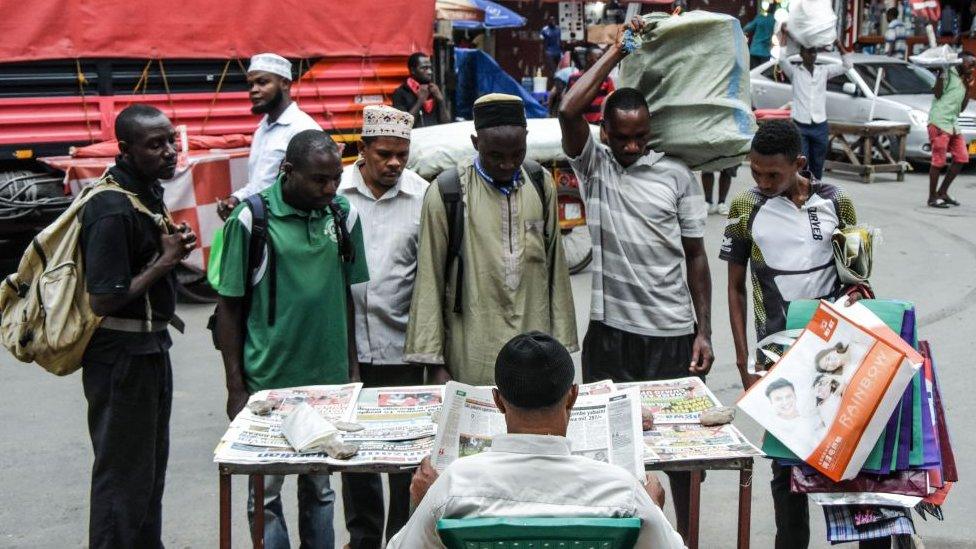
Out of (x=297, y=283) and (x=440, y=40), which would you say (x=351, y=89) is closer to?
(x=440, y=40)

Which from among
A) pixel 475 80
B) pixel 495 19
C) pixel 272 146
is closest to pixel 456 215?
pixel 272 146

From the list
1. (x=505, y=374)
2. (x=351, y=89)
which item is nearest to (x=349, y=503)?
(x=505, y=374)

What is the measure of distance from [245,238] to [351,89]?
637 cm

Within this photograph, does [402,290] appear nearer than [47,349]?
No

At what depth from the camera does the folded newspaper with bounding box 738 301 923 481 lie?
2871 mm

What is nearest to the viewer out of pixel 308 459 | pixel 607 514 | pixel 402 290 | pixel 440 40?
pixel 607 514

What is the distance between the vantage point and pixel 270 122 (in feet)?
19.1

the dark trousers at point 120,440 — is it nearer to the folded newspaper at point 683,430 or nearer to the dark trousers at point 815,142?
the folded newspaper at point 683,430

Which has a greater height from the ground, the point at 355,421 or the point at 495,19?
the point at 495,19

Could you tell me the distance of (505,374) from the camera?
2.31 m

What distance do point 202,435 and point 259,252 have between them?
240 cm

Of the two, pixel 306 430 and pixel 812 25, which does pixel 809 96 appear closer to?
pixel 812 25

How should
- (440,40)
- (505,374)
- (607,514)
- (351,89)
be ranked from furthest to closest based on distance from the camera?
(440,40) < (351,89) < (505,374) < (607,514)

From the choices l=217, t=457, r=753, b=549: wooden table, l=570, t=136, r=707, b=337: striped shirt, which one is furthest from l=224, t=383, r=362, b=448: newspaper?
l=570, t=136, r=707, b=337: striped shirt
